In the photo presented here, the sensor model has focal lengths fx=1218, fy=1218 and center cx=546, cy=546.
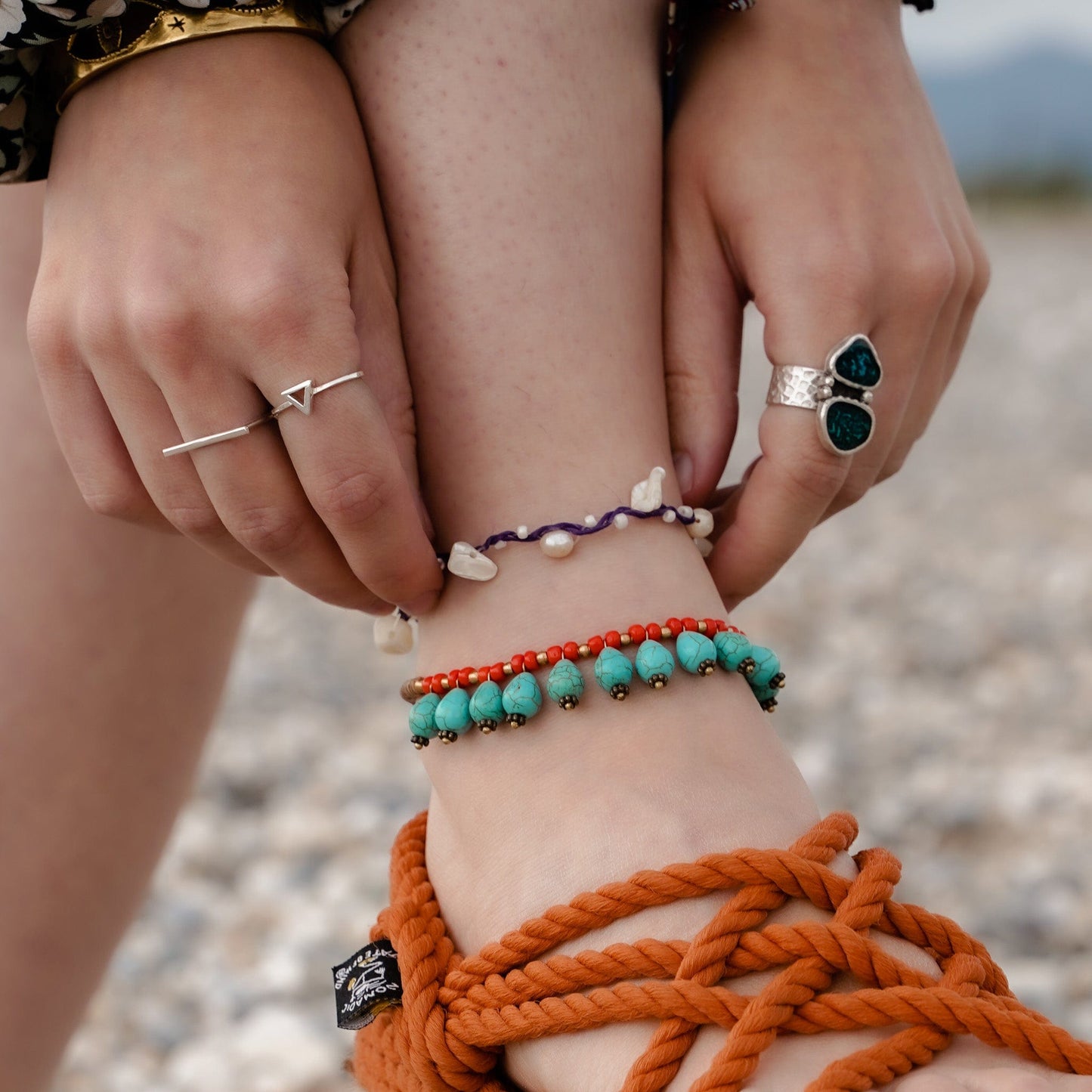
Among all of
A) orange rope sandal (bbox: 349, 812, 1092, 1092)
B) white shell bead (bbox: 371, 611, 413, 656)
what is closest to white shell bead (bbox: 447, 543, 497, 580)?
white shell bead (bbox: 371, 611, 413, 656)

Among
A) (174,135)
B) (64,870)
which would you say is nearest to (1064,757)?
(64,870)

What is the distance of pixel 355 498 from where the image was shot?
2.29 ft

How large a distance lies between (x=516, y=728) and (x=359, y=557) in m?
0.15

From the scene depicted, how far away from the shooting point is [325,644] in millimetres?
2961

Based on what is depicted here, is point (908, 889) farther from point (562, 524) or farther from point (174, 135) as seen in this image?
point (174, 135)

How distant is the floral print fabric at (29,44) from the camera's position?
2.23 feet

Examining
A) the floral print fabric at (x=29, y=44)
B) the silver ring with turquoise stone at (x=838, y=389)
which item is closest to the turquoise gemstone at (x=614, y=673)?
the silver ring with turquoise stone at (x=838, y=389)

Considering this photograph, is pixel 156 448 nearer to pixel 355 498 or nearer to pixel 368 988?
pixel 355 498

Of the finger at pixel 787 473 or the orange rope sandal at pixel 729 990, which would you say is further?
the finger at pixel 787 473

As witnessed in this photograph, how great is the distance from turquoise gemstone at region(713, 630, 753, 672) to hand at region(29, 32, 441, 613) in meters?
0.20

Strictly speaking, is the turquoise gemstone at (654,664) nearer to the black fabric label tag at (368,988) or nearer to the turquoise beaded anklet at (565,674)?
the turquoise beaded anklet at (565,674)

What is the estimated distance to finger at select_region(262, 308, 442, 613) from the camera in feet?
2.20

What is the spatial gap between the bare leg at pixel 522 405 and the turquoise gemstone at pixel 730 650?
2cm

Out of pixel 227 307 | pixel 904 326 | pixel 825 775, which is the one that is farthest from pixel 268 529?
pixel 825 775
